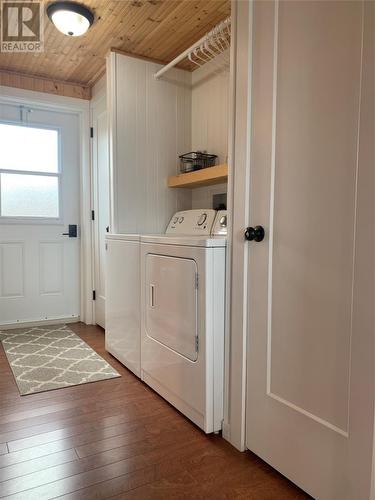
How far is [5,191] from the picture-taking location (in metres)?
3.38

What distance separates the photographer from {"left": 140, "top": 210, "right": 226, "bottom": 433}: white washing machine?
1.66 m

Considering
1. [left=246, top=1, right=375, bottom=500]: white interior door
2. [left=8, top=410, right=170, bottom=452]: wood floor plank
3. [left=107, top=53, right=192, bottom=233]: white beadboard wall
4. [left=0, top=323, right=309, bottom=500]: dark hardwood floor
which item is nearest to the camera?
[left=246, top=1, right=375, bottom=500]: white interior door

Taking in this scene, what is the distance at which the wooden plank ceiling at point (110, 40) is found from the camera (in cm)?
218

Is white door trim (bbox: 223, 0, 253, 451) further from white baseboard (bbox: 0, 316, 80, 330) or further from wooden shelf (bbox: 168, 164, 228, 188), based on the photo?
white baseboard (bbox: 0, 316, 80, 330)

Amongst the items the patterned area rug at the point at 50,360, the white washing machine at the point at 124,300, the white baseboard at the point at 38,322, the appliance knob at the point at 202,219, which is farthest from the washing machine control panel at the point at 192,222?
the white baseboard at the point at 38,322

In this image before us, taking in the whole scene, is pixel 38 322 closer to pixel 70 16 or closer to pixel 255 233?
pixel 70 16

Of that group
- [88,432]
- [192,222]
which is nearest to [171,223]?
[192,222]

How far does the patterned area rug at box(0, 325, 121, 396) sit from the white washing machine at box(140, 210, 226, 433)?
46 cm

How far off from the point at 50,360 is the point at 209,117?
7.13 feet

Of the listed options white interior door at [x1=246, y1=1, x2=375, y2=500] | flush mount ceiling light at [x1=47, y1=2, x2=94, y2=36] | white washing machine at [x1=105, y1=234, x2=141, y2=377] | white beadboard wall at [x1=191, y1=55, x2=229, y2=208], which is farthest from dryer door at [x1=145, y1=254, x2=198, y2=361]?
flush mount ceiling light at [x1=47, y1=2, x2=94, y2=36]

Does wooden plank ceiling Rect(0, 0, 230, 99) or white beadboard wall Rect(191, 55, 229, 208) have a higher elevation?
wooden plank ceiling Rect(0, 0, 230, 99)

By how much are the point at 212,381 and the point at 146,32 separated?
2.24 m

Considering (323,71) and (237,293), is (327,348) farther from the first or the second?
(323,71)

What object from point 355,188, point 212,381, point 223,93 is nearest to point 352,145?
point 355,188
